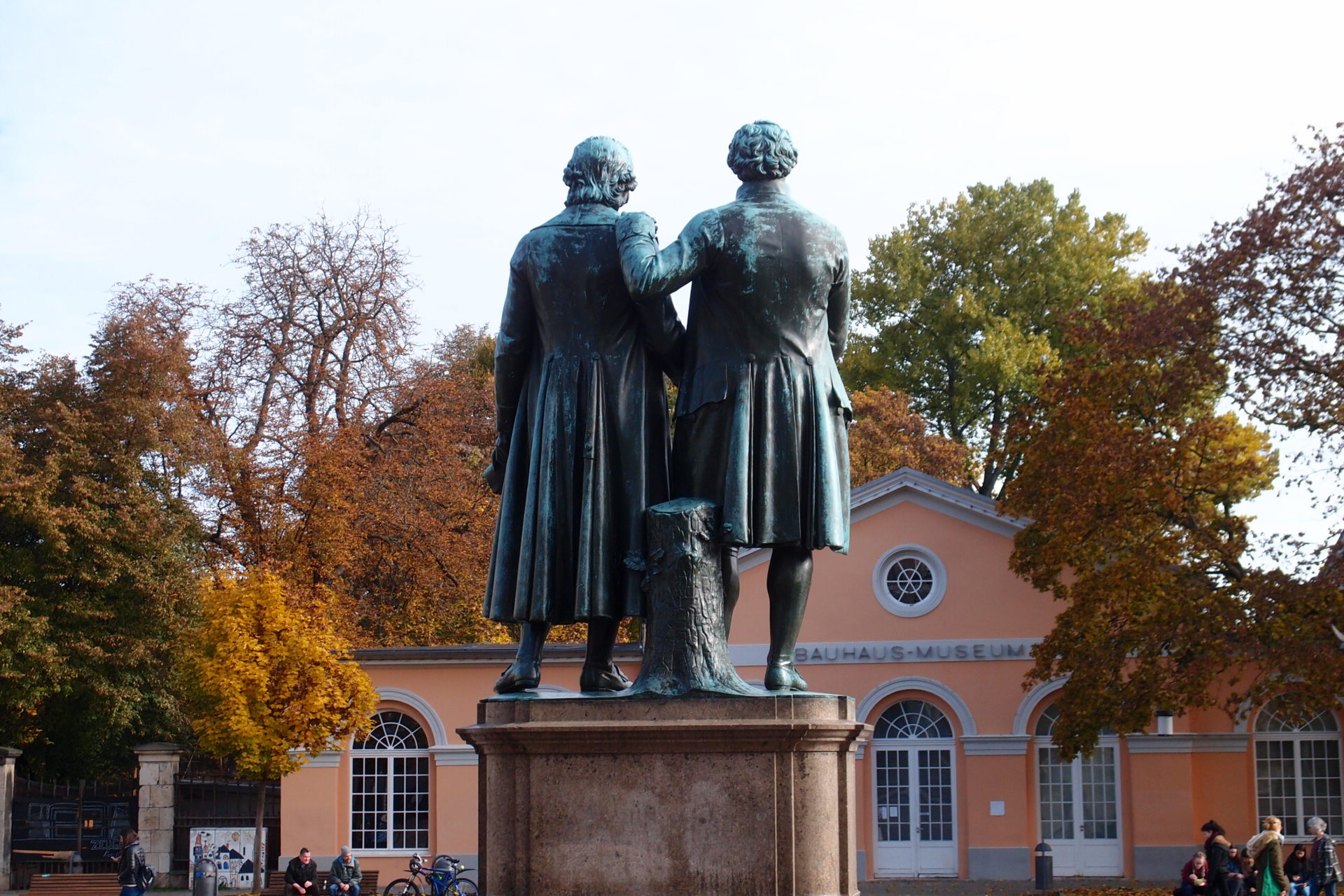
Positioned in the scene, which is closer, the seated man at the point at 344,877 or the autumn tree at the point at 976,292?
the seated man at the point at 344,877

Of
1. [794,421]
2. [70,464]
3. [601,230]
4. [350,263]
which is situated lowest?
[794,421]

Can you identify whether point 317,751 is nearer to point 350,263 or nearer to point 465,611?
point 465,611

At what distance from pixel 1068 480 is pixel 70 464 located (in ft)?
59.8

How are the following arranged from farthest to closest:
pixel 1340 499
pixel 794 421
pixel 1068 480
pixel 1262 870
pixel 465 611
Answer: pixel 465 611 < pixel 1068 480 < pixel 1340 499 < pixel 1262 870 < pixel 794 421

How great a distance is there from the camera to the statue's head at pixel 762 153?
6645 millimetres

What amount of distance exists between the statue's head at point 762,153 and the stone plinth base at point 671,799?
2.00 meters

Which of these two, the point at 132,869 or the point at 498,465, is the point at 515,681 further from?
the point at 132,869

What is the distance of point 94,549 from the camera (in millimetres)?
31188

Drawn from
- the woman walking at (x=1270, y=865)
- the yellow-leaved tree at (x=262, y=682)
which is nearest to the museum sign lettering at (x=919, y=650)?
the yellow-leaved tree at (x=262, y=682)

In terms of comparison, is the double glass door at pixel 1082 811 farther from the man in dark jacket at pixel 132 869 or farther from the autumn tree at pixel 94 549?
the autumn tree at pixel 94 549

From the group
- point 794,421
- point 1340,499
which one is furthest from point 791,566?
point 1340,499

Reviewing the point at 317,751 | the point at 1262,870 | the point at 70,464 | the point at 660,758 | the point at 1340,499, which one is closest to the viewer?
the point at 660,758

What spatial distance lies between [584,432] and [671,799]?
4.75 ft

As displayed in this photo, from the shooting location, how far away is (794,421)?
6430mm
